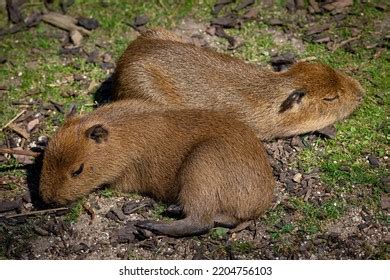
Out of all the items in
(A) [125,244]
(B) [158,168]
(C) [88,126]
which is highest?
(C) [88,126]

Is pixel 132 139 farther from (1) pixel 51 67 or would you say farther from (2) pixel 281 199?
(1) pixel 51 67

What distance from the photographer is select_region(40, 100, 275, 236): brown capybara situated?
251 inches

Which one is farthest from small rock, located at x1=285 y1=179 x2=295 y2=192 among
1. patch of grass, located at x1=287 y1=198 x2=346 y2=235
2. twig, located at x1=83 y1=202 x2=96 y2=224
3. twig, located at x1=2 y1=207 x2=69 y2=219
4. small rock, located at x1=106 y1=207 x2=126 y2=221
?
twig, located at x1=2 y1=207 x2=69 y2=219

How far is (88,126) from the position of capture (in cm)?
670

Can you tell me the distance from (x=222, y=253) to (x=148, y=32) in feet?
9.98

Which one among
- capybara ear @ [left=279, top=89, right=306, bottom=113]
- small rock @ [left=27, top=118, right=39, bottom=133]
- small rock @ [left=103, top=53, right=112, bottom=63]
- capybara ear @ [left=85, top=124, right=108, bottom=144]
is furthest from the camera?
small rock @ [left=103, top=53, right=112, bottom=63]

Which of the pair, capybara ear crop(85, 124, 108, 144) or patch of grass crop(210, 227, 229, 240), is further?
capybara ear crop(85, 124, 108, 144)

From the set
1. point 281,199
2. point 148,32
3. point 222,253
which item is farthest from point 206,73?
point 222,253

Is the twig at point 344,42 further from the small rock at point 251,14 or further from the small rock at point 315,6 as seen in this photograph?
the small rock at point 251,14

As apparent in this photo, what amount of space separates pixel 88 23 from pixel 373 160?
416cm

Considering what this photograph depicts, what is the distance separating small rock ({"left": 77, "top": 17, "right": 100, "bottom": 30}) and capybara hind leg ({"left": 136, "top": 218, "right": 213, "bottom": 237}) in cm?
356

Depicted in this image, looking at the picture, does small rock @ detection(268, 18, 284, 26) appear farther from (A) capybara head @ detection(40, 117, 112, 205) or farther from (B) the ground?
(A) capybara head @ detection(40, 117, 112, 205)

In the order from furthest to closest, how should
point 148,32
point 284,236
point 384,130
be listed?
point 148,32
point 384,130
point 284,236

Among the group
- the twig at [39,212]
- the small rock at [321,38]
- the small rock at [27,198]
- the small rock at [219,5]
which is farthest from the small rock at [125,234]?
the small rock at [219,5]
